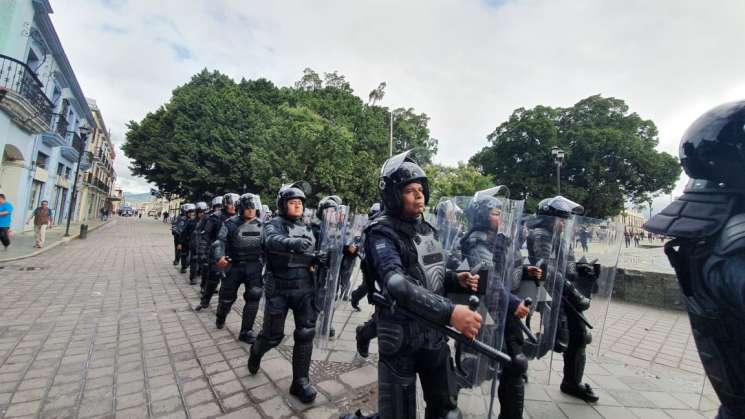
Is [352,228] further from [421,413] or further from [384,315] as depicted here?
[384,315]

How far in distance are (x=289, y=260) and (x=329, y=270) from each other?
40.8 inches

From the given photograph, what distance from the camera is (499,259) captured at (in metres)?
2.30

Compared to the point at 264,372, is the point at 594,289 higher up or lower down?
higher up

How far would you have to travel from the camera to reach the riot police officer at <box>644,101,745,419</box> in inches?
56.5

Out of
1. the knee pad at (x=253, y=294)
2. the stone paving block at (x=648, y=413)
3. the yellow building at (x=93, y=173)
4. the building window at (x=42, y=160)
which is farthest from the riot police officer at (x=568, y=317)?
the yellow building at (x=93, y=173)

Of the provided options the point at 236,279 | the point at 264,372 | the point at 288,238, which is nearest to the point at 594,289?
the point at 288,238

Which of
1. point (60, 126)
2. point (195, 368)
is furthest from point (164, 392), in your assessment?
point (60, 126)

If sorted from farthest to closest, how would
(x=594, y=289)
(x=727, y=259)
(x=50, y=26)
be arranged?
(x=50, y=26) → (x=594, y=289) → (x=727, y=259)

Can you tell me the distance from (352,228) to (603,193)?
30497 mm

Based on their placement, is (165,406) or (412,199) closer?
(412,199)

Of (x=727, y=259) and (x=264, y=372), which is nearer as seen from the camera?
(x=727, y=259)

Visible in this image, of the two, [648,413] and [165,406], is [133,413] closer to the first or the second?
[165,406]

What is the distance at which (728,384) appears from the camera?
4.97ft

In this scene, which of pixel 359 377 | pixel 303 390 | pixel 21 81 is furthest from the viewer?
pixel 21 81
